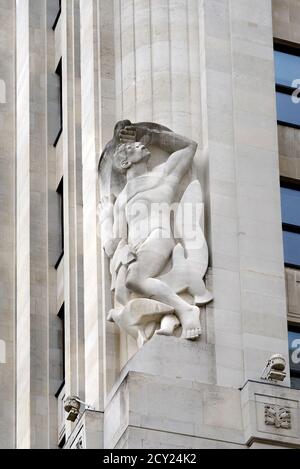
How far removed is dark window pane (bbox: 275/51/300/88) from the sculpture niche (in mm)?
3924

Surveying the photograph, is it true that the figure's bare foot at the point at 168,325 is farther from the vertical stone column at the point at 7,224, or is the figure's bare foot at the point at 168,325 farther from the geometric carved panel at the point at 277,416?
the vertical stone column at the point at 7,224

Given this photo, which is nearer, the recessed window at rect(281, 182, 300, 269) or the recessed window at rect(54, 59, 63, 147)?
the recessed window at rect(281, 182, 300, 269)

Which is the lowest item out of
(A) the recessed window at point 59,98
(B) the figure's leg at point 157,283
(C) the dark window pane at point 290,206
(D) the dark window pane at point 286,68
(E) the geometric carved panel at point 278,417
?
(E) the geometric carved panel at point 278,417

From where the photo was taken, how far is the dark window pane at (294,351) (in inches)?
1709

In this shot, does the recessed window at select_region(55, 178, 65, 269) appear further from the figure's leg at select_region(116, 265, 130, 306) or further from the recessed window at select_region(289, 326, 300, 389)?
the recessed window at select_region(289, 326, 300, 389)

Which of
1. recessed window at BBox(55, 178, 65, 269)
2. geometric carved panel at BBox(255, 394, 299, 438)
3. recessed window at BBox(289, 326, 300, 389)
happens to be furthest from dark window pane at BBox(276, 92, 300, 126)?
geometric carved panel at BBox(255, 394, 299, 438)

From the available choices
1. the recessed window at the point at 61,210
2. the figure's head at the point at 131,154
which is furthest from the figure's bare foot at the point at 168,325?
the recessed window at the point at 61,210

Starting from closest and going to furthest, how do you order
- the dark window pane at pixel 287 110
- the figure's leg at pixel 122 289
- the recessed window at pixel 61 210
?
the figure's leg at pixel 122 289 → the dark window pane at pixel 287 110 → the recessed window at pixel 61 210

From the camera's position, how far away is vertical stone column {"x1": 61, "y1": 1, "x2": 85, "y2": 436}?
45750mm

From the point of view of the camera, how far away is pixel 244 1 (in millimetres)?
46969

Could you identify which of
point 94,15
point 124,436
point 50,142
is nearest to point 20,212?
point 50,142

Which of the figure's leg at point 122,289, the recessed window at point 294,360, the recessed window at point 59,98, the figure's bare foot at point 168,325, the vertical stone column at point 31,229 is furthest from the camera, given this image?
the recessed window at point 59,98

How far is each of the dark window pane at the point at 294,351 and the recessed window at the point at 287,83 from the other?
16.6 ft

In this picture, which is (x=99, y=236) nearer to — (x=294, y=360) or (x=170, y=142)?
(x=170, y=142)
